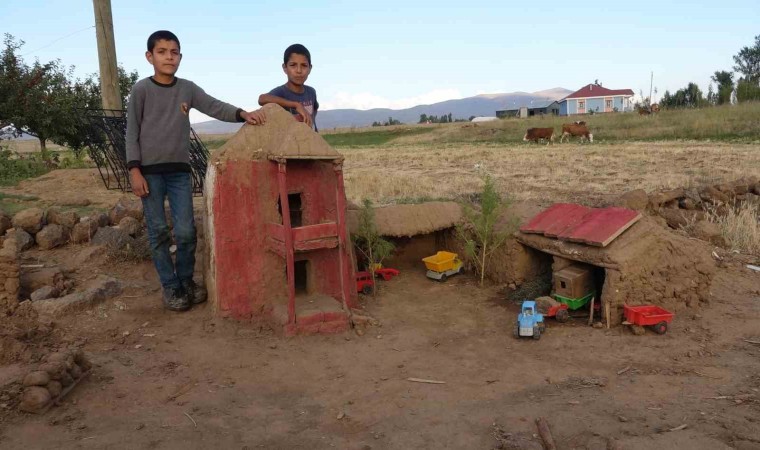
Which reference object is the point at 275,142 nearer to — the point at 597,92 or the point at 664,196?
the point at 664,196

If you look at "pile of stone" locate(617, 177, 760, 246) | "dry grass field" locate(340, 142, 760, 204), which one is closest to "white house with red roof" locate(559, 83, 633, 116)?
"dry grass field" locate(340, 142, 760, 204)

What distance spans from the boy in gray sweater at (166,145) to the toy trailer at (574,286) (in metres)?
3.59

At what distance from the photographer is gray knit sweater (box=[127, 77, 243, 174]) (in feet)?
17.9

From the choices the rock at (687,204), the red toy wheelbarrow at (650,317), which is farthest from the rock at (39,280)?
the rock at (687,204)

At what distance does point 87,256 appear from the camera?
682 centimetres

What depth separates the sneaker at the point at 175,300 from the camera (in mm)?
5844

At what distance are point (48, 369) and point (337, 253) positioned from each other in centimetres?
294

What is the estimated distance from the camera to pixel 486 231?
23.3 feet

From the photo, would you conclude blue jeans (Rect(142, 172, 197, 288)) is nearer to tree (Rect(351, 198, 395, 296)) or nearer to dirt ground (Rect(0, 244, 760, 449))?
dirt ground (Rect(0, 244, 760, 449))

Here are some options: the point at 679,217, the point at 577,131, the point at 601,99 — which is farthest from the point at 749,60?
the point at 679,217

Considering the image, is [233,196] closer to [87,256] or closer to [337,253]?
[337,253]

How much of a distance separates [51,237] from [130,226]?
2.99 feet

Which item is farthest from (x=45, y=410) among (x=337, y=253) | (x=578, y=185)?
(x=578, y=185)

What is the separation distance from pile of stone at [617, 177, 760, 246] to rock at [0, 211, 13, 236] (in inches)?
343
